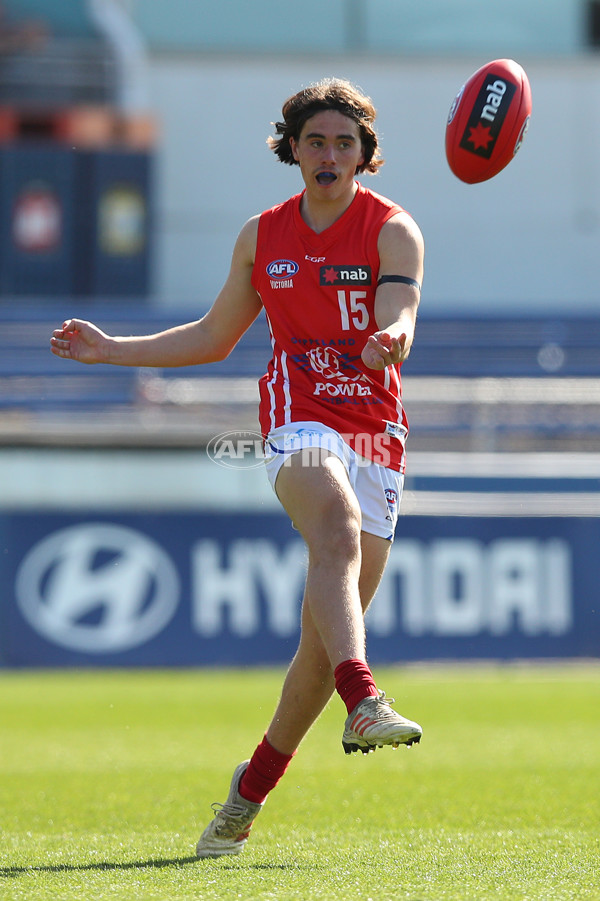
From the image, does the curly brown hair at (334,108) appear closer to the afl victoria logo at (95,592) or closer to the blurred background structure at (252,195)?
the afl victoria logo at (95,592)

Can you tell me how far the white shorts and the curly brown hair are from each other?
31.9 inches

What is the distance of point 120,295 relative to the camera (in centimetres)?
1566

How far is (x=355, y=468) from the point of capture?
3713 mm

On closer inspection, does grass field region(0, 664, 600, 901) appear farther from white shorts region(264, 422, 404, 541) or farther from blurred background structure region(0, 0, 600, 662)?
blurred background structure region(0, 0, 600, 662)

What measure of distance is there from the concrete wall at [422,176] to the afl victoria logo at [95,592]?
711 centimetres

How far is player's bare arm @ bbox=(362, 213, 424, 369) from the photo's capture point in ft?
11.5

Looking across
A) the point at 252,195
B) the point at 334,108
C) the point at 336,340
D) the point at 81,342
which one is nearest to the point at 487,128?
the point at 334,108

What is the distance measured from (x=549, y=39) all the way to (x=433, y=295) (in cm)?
370

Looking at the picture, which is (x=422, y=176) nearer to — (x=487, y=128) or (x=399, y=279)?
(x=487, y=128)

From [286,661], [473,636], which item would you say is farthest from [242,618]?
[473,636]

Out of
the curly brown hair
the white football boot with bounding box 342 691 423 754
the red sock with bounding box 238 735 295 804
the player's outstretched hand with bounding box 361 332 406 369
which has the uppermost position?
the curly brown hair

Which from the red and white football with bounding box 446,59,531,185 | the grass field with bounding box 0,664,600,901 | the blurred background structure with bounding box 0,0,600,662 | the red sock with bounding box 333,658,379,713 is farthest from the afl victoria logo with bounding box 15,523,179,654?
the red sock with bounding box 333,658,379,713

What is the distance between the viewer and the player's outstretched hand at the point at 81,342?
13.3ft

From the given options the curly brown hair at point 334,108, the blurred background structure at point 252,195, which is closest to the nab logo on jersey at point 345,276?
the curly brown hair at point 334,108
